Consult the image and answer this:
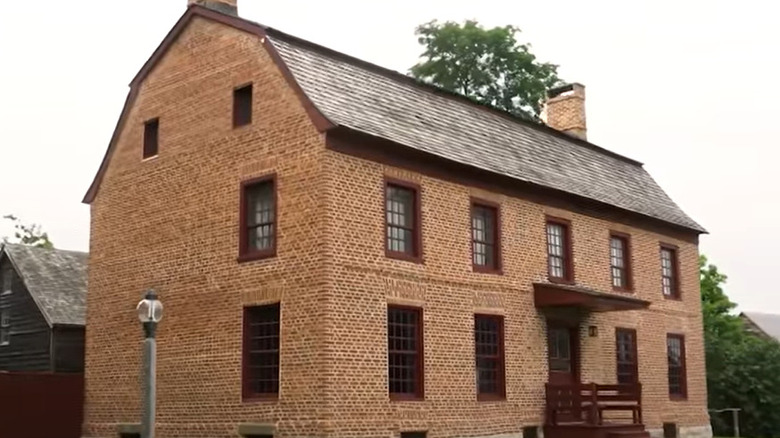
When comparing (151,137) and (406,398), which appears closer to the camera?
(406,398)

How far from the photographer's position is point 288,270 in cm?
1881

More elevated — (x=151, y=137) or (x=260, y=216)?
(x=151, y=137)

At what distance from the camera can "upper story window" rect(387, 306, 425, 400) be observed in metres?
19.4

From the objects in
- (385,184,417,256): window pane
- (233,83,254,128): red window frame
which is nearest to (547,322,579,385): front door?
(385,184,417,256): window pane

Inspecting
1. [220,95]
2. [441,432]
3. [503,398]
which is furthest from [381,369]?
[220,95]

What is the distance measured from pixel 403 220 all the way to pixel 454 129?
348 centimetres

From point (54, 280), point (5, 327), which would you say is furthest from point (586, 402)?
point (5, 327)

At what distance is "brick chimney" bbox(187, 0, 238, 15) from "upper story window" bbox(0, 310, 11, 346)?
535 inches

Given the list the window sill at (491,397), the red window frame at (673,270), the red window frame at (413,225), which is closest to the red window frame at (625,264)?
the red window frame at (673,270)

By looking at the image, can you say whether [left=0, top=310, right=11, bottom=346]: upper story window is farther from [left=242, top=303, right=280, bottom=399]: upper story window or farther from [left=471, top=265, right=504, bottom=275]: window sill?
[left=471, top=265, right=504, bottom=275]: window sill

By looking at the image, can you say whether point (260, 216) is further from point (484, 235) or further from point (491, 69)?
point (491, 69)

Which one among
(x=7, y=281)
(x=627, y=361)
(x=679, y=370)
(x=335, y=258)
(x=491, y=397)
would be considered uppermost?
(x=7, y=281)

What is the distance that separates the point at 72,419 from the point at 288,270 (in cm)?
813

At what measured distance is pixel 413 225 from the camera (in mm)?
20344
